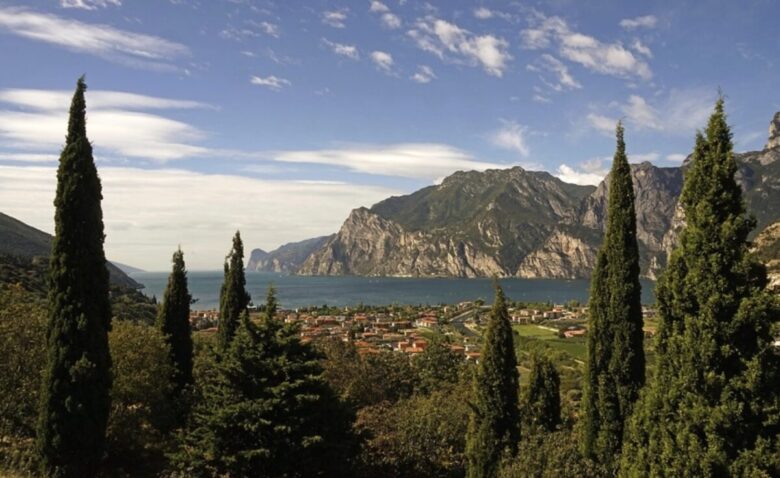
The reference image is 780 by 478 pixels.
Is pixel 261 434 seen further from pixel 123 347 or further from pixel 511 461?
pixel 123 347

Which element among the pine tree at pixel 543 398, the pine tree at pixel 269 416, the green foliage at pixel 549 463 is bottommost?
the pine tree at pixel 543 398

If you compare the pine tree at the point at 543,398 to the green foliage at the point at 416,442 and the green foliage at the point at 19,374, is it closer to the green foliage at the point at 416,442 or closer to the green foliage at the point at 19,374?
the green foliage at the point at 416,442

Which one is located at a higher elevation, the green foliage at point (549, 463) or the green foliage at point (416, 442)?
the green foliage at point (549, 463)

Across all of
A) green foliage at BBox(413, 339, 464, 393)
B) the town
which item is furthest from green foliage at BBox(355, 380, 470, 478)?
the town

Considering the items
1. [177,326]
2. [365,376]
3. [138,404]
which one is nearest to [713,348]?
[138,404]

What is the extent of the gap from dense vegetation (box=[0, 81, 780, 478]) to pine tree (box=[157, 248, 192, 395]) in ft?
0.23

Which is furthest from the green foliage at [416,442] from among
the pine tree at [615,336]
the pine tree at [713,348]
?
the pine tree at [713,348]

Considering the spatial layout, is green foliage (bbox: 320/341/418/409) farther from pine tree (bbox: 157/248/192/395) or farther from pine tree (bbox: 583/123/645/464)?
pine tree (bbox: 583/123/645/464)

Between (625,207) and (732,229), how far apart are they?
19.3ft

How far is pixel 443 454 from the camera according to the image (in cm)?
1625

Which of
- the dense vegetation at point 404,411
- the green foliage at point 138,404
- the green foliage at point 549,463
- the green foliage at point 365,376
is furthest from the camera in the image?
the green foliage at point 365,376

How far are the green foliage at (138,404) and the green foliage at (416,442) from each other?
638 centimetres

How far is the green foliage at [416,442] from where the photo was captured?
15078mm

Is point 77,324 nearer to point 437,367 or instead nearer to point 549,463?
point 549,463
